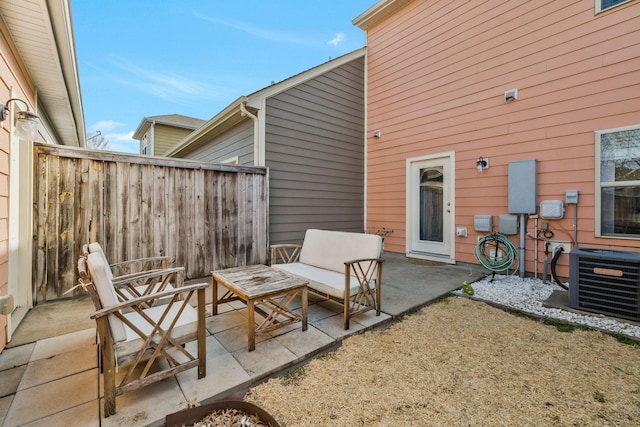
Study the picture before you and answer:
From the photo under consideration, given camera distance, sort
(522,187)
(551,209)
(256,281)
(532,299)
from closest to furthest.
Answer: (256,281), (532,299), (551,209), (522,187)

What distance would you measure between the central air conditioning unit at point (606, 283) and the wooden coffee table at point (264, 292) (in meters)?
3.20

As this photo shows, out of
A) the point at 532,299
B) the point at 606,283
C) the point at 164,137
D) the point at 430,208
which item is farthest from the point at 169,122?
the point at 606,283

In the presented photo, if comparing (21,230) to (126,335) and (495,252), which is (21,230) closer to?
(126,335)

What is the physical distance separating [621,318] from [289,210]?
4.80 metres

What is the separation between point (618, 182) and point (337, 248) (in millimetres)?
3955

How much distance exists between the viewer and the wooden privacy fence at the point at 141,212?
3.24m

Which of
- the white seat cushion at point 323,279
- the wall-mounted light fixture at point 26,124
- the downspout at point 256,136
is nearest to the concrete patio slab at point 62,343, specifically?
the wall-mounted light fixture at point 26,124

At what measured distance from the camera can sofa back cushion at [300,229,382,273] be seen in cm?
313

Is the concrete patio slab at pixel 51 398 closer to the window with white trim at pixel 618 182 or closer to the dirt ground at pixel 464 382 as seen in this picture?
the dirt ground at pixel 464 382

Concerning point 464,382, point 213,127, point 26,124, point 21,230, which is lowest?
point 464,382

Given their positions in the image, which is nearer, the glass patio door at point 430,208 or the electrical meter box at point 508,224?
the electrical meter box at point 508,224

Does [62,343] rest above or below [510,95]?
below

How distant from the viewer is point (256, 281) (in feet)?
8.82

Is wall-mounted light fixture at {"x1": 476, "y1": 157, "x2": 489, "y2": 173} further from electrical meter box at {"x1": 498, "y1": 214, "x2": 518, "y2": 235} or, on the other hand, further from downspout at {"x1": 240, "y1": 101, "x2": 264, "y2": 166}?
downspout at {"x1": 240, "y1": 101, "x2": 264, "y2": 166}
